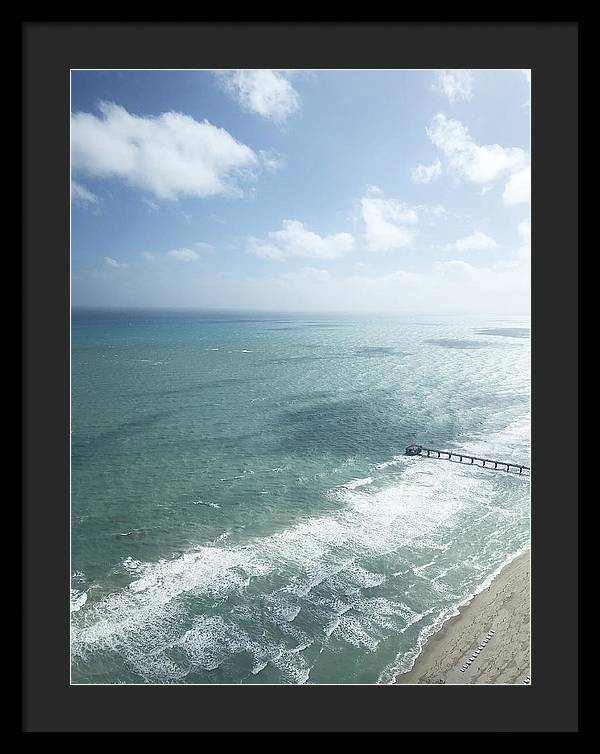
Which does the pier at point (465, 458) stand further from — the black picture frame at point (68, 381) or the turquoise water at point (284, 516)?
the black picture frame at point (68, 381)

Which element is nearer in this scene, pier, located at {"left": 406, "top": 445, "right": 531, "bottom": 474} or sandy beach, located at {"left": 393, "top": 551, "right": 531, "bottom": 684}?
sandy beach, located at {"left": 393, "top": 551, "right": 531, "bottom": 684}

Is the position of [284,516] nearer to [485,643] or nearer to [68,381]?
[485,643]

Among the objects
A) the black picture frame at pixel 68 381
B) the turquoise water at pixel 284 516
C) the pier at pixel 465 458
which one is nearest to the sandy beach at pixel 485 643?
the turquoise water at pixel 284 516

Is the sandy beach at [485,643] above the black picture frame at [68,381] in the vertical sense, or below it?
below

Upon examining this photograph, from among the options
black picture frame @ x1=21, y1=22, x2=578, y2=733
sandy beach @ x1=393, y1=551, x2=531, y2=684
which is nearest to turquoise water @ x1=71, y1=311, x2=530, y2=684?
sandy beach @ x1=393, y1=551, x2=531, y2=684

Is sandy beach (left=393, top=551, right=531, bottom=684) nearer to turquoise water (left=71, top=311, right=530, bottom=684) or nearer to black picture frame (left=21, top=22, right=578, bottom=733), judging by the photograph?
turquoise water (left=71, top=311, right=530, bottom=684)
